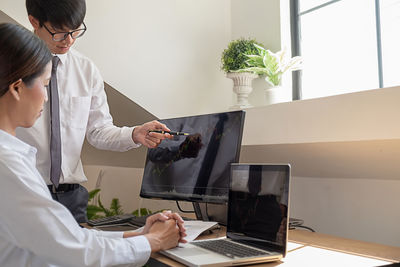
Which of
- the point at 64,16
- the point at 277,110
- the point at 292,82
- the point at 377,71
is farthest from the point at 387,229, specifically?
the point at 64,16

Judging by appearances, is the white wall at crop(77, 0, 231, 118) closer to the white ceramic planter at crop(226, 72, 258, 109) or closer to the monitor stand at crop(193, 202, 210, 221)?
the white ceramic planter at crop(226, 72, 258, 109)

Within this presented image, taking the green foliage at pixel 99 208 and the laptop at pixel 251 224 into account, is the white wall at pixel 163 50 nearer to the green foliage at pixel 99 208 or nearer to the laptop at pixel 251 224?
the green foliage at pixel 99 208

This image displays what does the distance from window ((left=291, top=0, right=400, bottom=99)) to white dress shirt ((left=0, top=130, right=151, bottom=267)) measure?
1.94 m

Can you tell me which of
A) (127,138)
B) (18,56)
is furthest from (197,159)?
(18,56)

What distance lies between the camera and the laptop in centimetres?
109

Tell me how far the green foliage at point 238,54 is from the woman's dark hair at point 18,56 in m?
1.54

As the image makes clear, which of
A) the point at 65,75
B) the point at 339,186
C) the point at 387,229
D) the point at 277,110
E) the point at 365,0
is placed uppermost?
the point at 365,0

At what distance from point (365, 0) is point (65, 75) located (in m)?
1.77

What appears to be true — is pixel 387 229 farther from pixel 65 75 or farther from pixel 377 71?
pixel 65 75

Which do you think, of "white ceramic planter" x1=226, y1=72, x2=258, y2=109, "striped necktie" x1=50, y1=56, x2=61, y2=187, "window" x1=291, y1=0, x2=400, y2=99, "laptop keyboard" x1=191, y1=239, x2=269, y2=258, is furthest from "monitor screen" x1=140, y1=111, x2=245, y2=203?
"window" x1=291, y1=0, x2=400, y2=99

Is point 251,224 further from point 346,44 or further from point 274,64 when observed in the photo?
point 346,44

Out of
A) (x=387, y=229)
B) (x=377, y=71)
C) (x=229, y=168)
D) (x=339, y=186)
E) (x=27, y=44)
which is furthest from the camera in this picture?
(x=377, y=71)

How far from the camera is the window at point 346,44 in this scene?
2307mm

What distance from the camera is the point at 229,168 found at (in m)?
1.52
